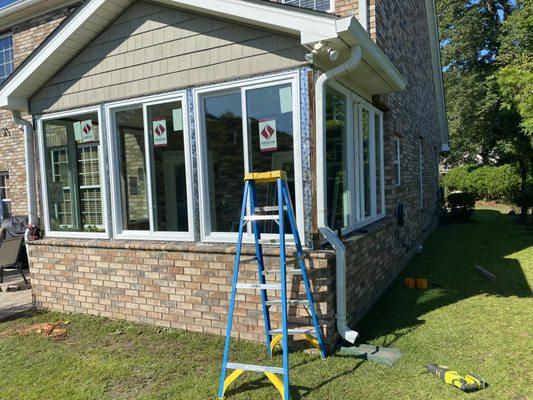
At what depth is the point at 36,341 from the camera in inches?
194

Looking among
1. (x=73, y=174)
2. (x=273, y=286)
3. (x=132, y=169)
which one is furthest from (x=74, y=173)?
(x=273, y=286)

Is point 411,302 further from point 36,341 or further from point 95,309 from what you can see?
point 36,341

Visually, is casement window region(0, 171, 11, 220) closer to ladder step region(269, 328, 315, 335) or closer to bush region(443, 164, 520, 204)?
ladder step region(269, 328, 315, 335)

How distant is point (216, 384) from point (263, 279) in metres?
1.04

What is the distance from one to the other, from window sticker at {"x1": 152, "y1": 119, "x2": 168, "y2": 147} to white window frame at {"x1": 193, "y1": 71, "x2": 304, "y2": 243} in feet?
1.87

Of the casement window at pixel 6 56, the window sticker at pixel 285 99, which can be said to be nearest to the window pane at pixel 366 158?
the window sticker at pixel 285 99

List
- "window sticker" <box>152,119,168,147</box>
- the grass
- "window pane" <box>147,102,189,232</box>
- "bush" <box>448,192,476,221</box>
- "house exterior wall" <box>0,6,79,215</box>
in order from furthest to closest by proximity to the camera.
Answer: "bush" <box>448,192,476,221</box>
"house exterior wall" <box>0,6,79,215</box>
"window sticker" <box>152,119,168,147</box>
"window pane" <box>147,102,189,232</box>
the grass

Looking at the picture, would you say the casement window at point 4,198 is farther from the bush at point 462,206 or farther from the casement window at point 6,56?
the bush at point 462,206

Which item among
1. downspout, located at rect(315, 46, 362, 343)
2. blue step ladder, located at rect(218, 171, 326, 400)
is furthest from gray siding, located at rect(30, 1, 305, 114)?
blue step ladder, located at rect(218, 171, 326, 400)

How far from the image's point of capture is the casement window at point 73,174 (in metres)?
5.66

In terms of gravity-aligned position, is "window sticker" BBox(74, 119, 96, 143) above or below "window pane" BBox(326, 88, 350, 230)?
above

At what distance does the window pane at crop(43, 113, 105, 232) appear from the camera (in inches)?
224

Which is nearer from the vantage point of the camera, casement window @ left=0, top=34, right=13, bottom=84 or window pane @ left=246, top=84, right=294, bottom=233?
window pane @ left=246, top=84, right=294, bottom=233

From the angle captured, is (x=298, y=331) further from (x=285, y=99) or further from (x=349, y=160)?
(x=285, y=99)
